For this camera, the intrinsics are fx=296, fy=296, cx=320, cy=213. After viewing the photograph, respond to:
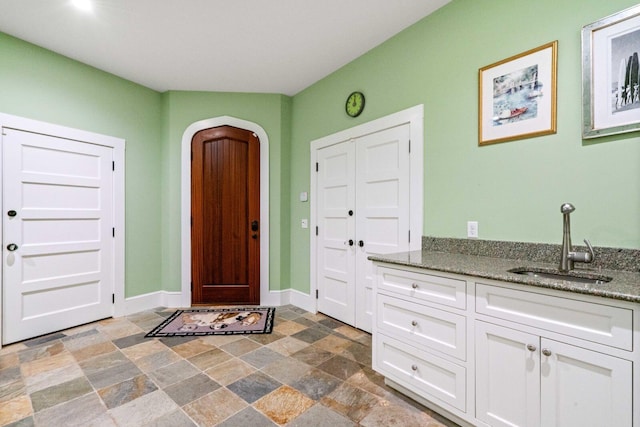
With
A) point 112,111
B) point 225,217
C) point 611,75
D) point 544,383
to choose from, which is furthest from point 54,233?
point 611,75

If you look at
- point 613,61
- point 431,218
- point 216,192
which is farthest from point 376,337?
point 216,192

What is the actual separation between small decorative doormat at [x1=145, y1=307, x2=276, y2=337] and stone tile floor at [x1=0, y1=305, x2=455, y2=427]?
0.13 meters

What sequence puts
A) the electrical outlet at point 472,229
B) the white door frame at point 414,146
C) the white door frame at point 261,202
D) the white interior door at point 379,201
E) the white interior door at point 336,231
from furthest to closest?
the white door frame at point 261,202
the white interior door at point 336,231
the white interior door at point 379,201
the white door frame at point 414,146
the electrical outlet at point 472,229

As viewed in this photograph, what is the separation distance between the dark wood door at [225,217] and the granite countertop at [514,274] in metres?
2.19

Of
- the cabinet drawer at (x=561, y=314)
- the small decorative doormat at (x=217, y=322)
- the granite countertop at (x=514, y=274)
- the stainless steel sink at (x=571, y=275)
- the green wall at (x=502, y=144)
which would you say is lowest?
the small decorative doormat at (x=217, y=322)

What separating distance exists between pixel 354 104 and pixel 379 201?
1033 millimetres

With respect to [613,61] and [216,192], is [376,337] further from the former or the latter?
[216,192]

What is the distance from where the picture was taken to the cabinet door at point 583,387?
109 cm

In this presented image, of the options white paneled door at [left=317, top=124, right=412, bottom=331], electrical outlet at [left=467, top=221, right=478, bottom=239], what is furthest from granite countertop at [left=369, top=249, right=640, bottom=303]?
white paneled door at [left=317, top=124, right=412, bottom=331]

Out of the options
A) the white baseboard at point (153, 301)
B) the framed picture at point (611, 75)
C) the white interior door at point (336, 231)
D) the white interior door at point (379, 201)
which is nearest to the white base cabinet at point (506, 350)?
the white interior door at point (379, 201)

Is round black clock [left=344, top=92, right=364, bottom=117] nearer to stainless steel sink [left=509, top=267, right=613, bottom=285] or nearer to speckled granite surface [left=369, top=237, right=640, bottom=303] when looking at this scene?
speckled granite surface [left=369, top=237, right=640, bottom=303]

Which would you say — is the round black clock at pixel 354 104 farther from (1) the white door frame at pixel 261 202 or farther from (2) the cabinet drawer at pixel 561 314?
(2) the cabinet drawer at pixel 561 314

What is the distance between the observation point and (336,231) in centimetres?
321

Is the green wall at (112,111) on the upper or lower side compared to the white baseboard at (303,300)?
upper
